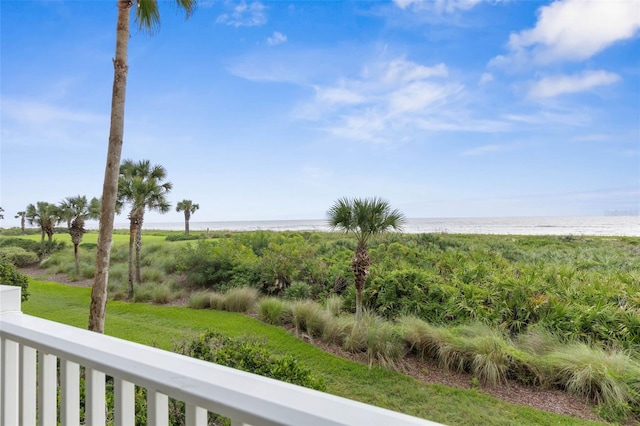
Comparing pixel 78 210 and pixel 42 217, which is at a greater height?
pixel 78 210

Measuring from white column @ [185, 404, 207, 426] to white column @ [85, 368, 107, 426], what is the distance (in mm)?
301

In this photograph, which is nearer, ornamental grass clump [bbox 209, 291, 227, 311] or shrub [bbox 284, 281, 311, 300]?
ornamental grass clump [bbox 209, 291, 227, 311]

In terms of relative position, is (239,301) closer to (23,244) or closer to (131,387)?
(131,387)

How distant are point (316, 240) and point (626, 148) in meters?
9.51

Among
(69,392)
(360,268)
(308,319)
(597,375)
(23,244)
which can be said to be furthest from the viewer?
(23,244)

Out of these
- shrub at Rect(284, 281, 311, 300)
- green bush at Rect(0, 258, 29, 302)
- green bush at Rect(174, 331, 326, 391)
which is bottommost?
shrub at Rect(284, 281, 311, 300)

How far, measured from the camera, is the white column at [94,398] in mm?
753

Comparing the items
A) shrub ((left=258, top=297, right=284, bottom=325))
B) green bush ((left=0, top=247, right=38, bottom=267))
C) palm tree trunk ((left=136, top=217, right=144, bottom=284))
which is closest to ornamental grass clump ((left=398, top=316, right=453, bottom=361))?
shrub ((left=258, top=297, right=284, bottom=325))

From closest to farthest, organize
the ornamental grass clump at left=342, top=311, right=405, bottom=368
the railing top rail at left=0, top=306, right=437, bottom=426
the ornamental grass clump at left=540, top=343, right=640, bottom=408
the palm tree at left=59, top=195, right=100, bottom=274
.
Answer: the railing top rail at left=0, top=306, right=437, bottom=426
the ornamental grass clump at left=540, top=343, right=640, bottom=408
the ornamental grass clump at left=342, top=311, right=405, bottom=368
the palm tree at left=59, top=195, right=100, bottom=274

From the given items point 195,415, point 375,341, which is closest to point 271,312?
point 375,341

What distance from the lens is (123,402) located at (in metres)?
0.71

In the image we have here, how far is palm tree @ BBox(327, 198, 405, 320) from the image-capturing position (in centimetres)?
577

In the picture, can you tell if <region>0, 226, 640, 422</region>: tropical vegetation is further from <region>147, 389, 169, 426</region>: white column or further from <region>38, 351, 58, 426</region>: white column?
<region>147, 389, 169, 426</region>: white column

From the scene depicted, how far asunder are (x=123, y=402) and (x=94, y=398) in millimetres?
119
